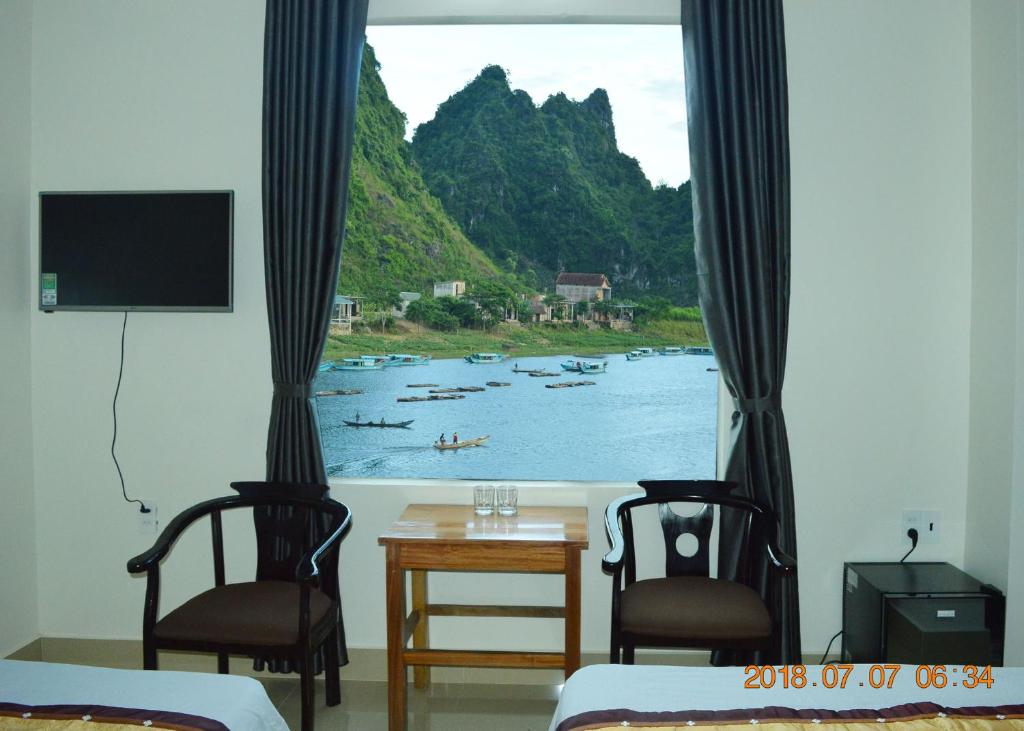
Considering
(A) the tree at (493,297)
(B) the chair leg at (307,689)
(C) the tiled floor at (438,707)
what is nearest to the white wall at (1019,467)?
(C) the tiled floor at (438,707)

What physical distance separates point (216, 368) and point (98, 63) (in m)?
1.28

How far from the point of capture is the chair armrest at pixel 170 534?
101 inches

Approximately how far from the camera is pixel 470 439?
3422 mm

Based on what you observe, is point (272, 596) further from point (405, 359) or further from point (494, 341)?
point (494, 341)

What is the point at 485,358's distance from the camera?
3490 millimetres

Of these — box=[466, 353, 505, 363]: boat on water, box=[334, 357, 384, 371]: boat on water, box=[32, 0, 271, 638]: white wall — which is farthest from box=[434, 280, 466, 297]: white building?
box=[32, 0, 271, 638]: white wall

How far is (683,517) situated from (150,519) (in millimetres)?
2099

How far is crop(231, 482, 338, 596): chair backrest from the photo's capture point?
298 cm

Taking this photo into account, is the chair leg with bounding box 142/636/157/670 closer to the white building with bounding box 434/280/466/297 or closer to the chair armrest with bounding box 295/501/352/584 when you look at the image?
the chair armrest with bounding box 295/501/352/584

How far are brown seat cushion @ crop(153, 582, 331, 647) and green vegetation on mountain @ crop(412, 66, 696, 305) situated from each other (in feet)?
5.25

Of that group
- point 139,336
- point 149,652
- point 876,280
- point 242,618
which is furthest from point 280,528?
point 876,280

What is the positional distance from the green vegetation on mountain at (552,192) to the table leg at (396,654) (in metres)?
1.37

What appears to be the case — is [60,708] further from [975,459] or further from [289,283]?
[975,459]

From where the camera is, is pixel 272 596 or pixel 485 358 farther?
pixel 485 358
